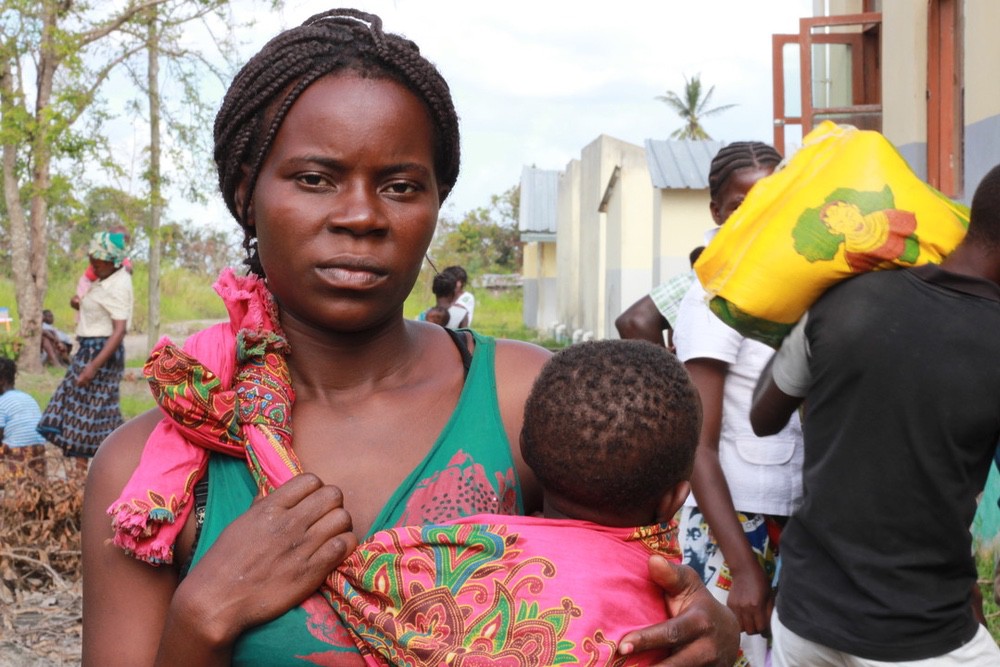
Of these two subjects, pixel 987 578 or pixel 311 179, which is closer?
pixel 311 179

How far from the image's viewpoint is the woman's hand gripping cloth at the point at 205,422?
1.57m

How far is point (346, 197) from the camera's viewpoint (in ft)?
5.40

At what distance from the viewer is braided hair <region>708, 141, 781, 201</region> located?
3725 mm

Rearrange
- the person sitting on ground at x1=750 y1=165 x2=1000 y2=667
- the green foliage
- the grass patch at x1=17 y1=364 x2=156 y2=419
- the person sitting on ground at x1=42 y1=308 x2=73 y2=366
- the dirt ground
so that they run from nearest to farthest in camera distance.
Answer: the person sitting on ground at x1=750 y1=165 x2=1000 y2=667
the dirt ground
the grass patch at x1=17 y1=364 x2=156 y2=419
the person sitting on ground at x1=42 y1=308 x2=73 y2=366
the green foliage

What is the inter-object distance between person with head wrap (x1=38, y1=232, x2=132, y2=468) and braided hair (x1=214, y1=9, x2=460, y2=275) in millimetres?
6247

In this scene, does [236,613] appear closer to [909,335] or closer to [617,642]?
[617,642]

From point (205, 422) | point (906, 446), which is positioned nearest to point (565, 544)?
point (205, 422)

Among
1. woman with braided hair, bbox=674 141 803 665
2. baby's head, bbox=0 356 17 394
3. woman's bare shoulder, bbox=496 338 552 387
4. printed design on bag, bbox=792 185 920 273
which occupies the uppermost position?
printed design on bag, bbox=792 185 920 273

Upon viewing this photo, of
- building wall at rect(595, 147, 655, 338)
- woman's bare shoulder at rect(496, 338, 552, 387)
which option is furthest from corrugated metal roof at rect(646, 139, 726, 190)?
woman's bare shoulder at rect(496, 338, 552, 387)

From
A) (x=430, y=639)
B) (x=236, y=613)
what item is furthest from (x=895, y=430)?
(x=236, y=613)

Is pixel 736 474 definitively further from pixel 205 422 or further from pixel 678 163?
pixel 678 163

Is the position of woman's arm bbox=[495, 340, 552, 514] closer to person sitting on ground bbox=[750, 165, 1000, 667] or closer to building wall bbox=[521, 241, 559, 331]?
person sitting on ground bbox=[750, 165, 1000, 667]

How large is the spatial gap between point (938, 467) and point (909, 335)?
0.30 metres

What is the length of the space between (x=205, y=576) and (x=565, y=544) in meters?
0.52
